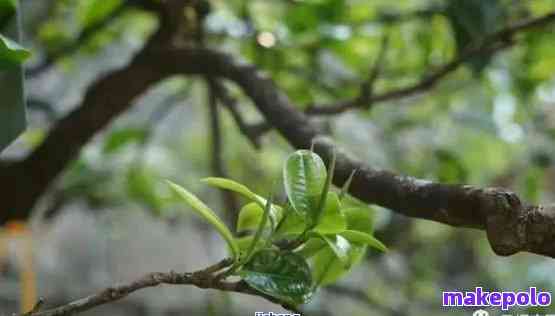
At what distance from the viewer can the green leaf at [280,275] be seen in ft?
0.98

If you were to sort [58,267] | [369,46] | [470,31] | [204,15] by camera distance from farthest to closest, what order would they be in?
1. [58,267]
2. [369,46]
3. [204,15]
4. [470,31]

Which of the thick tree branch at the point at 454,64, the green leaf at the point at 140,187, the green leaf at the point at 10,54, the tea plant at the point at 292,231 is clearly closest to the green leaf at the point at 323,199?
the tea plant at the point at 292,231

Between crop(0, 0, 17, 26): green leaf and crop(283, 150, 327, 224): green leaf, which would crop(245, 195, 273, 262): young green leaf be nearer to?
crop(283, 150, 327, 224): green leaf

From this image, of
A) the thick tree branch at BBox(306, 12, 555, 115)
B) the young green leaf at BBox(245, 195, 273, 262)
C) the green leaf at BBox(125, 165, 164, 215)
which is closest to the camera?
the young green leaf at BBox(245, 195, 273, 262)

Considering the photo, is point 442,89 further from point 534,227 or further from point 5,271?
point 5,271

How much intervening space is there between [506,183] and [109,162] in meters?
0.69

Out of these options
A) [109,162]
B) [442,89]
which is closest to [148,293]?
[109,162]

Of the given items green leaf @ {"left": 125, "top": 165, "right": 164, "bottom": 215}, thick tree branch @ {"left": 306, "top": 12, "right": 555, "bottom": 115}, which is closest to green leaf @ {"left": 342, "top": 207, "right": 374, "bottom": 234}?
thick tree branch @ {"left": 306, "top": 12, "right": 555, "bottom": 115}

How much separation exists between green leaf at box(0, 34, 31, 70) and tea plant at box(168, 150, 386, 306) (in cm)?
12

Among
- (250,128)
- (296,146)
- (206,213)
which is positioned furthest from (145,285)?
(250,128)

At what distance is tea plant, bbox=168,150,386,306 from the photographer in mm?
293

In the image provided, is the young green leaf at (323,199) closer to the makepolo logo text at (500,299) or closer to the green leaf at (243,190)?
the green leaf at (243,190)

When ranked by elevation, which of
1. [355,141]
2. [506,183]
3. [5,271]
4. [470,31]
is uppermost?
[470,31]

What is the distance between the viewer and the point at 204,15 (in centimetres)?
67
